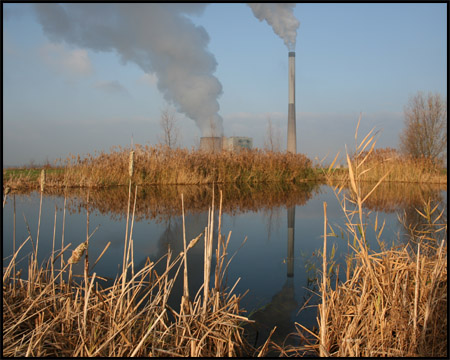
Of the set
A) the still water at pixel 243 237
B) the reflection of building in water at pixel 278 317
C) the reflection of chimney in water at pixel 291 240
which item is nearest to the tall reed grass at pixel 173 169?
the still water at pixel 243 237

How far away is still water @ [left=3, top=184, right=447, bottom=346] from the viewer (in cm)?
258

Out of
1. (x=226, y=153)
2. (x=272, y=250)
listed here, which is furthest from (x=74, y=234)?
(x=226, y=153)

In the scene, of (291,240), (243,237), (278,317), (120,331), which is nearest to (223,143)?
(243,237)

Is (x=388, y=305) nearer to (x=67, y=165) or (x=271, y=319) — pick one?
(x=271, y=319)

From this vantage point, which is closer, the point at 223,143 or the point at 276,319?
the point at 276,319

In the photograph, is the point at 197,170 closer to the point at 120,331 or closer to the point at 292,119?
the point at 120,331

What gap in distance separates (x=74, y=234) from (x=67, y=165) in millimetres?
6757

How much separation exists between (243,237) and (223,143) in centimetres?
1428

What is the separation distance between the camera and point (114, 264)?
3.30 metres

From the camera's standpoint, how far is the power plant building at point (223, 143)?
14445mm

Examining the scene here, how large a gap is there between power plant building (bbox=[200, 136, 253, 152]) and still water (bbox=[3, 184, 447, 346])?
19.2 ft

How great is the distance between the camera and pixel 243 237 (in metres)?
4.58

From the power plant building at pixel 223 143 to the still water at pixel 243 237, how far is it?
231 inches

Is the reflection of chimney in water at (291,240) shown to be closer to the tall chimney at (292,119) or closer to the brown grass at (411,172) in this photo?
the brown grass at (411,172)
